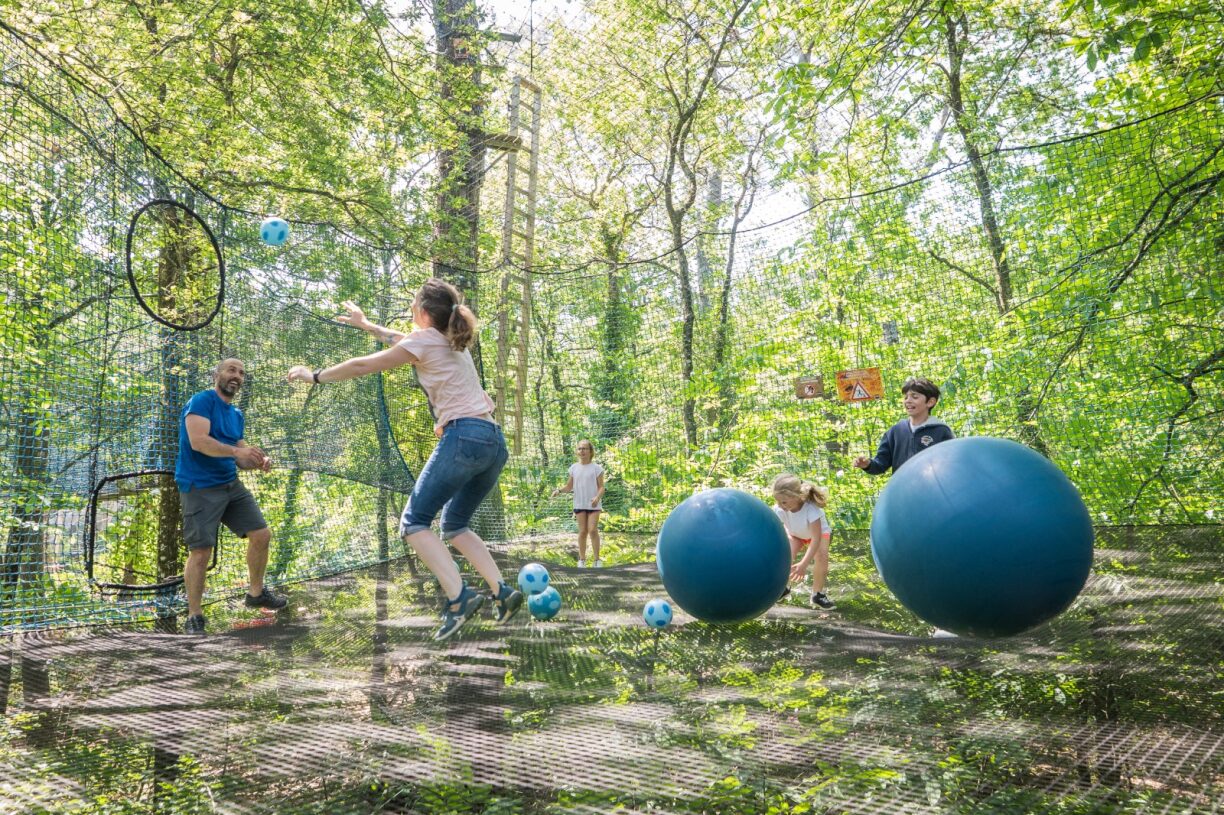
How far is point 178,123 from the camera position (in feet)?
26.7

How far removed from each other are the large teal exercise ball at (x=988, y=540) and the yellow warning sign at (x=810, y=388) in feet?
16.7

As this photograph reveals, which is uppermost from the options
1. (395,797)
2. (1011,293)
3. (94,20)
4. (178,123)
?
(94,20)

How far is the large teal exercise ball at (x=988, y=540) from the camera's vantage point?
106 inches

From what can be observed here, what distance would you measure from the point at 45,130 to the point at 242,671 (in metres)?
3.32

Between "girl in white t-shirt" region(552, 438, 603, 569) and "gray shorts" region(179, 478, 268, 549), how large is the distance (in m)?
3.30

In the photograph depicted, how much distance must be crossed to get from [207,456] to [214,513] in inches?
13.7

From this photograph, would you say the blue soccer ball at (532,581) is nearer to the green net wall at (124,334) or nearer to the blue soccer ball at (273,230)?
the green net wall at (124,334)

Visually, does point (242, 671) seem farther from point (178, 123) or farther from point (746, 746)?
point (178, 123)

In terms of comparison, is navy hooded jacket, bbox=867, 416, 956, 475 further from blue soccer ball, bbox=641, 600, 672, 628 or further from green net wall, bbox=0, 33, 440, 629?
green net wall, bbox=0, 33, 440, 629

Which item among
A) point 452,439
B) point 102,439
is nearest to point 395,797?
point 452,439

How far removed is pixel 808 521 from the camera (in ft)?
17.2

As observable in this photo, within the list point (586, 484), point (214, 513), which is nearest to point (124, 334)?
point (214, 513)

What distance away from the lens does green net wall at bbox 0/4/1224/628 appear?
5129 mm

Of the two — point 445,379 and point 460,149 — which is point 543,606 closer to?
point 445,379
